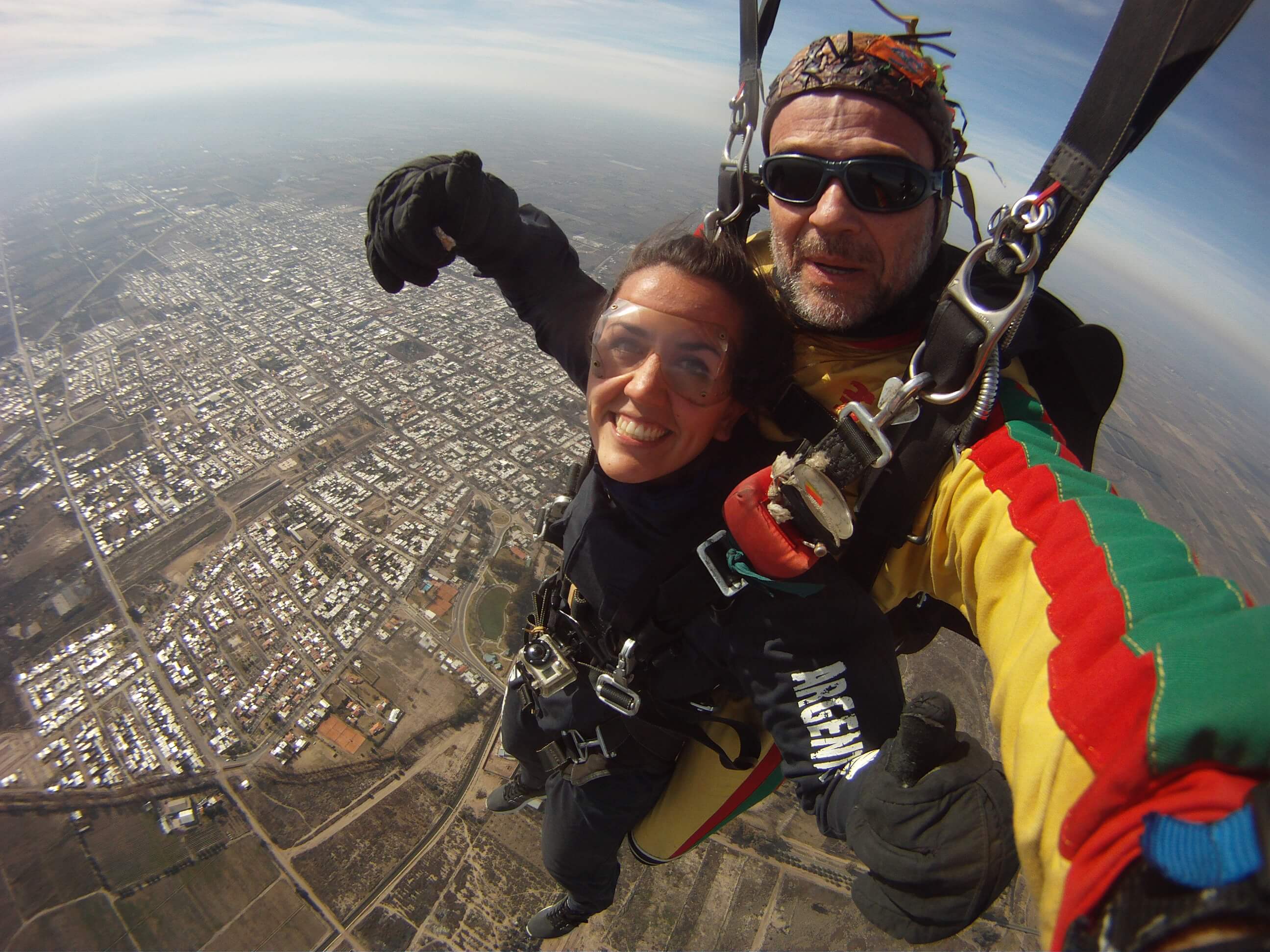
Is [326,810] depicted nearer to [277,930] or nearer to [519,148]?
[277,930]

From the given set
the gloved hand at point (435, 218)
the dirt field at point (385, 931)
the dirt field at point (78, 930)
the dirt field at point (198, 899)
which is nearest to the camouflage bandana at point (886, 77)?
the gloved hand at point (435, 218)

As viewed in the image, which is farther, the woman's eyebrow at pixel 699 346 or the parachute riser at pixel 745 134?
the parachute riser at pixel 745 134

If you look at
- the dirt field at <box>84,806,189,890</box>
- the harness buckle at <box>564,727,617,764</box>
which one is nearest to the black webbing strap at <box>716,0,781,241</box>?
the harness buckle at <box>564,727,617,764</box>

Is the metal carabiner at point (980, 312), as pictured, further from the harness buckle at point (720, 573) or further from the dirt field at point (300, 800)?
the dirt field at point (300, 800)

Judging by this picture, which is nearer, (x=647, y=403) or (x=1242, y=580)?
(x=647, y=403)

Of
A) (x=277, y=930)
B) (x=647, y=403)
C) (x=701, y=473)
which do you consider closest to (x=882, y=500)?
(x=701, y=473)

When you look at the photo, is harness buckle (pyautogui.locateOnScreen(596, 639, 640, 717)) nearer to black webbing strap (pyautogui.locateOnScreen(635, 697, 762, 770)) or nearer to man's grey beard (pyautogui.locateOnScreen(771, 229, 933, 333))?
black webbing strap (pyautogui.locateOnScreen(635, 697, 762, 770))
